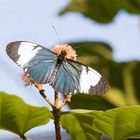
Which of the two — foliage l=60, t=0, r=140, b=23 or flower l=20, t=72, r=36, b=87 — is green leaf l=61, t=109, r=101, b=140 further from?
foliage l=60, t=0, r=140, b=23

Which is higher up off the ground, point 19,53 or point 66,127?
point 19,53

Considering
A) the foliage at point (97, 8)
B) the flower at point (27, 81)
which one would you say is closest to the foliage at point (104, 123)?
the flower at point (27, 81)

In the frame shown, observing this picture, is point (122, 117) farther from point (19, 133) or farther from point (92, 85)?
point (19, 133)

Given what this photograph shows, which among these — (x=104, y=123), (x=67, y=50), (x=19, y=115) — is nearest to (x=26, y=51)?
(x=67, y=50)

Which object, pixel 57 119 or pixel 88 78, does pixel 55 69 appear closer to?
pixel 88 78

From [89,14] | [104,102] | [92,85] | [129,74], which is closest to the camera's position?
[92,85]

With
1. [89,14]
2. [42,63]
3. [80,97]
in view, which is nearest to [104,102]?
[80,97]

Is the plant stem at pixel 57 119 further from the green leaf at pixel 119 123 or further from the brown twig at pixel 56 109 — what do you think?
the green leaf at pixel 119 123

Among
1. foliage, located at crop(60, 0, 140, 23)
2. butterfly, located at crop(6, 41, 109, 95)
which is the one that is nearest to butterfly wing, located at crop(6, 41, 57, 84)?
butterfly, located at crop(6, 41, 109, 95)
